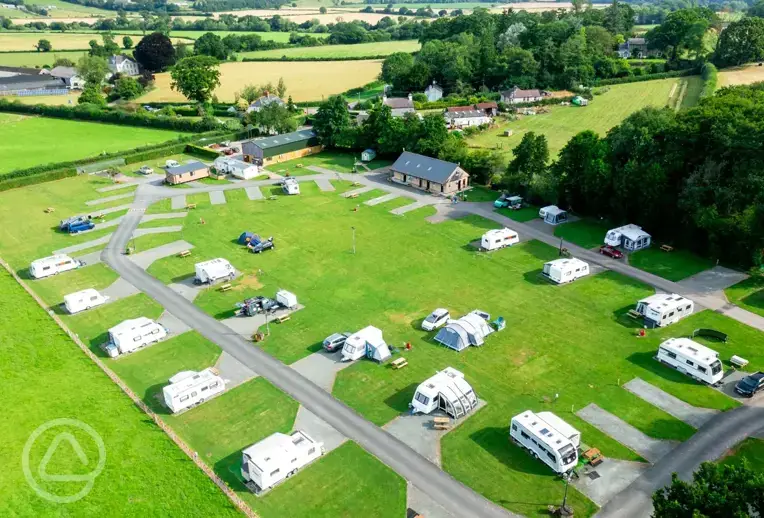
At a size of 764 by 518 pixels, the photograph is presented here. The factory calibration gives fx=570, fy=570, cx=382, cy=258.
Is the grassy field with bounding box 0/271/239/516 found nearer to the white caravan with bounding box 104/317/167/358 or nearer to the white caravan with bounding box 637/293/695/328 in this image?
the white caravan with bounding box 104/317/167/358

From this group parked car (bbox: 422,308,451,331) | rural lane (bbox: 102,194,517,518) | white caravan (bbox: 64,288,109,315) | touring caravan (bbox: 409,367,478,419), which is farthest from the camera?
white caravan (bbox: 64,288,109,315)

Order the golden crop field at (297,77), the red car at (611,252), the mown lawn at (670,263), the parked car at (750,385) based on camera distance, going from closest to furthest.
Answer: the parked car at (750,385), the mown lawn at (670,263), the red car at (611,252), the golden crop field at (297,77)

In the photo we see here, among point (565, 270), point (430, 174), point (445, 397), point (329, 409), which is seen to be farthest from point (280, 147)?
point (445, 397)

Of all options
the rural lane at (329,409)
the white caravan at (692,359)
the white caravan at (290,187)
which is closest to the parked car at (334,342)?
the rural lane at (329,409)

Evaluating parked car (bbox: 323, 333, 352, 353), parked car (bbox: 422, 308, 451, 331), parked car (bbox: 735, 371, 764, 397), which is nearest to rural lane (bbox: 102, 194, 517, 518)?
parked car (bbox: 323, 333, 352, 353)

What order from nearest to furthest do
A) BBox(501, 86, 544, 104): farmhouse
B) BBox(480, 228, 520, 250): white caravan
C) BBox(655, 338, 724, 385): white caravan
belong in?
BBox(655, 338, 724, 385): white caravan, BBox(480, 228, 520, 250): white caravan, BBox(501, 86, 544, 104): farmhouse

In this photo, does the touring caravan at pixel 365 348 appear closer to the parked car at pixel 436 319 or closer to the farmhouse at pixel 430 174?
the parked car at pixel 436 319
